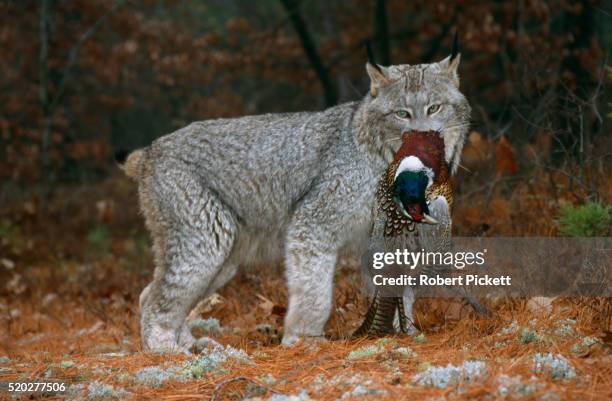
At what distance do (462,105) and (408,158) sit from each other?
784 millimetres

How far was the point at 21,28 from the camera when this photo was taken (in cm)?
1436

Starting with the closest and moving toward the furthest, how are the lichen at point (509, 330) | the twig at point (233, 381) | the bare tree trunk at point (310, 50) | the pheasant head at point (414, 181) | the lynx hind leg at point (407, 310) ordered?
1. the twig at point (233, 381)
2. the lichen at point (509, 330)
3. the pheasant head at point (414, 181)
4. the lynx hind leg at point (407, 310)
5. the bare tree trunk at point (310, 50)

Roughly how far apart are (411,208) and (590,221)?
1515 mm

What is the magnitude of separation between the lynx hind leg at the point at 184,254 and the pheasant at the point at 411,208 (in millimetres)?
1188

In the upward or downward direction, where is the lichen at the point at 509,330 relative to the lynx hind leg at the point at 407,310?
downward

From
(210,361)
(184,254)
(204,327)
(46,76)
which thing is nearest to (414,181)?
(210,361)

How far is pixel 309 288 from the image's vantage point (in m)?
5.32

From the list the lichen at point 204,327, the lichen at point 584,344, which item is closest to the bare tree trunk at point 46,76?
the lichen at point 204,327

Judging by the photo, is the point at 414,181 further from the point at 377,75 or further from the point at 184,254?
the point at 184,254

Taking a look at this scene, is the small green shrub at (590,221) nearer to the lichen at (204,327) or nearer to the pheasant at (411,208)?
the pheasant at (411,208)

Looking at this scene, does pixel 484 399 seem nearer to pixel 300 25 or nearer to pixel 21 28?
pixel 300 25

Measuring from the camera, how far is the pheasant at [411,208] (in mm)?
4641

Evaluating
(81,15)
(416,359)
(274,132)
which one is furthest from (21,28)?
(416,359)

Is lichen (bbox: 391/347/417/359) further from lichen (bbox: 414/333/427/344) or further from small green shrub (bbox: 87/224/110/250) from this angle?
small green shrub (bbox: 87/224/110/250)
